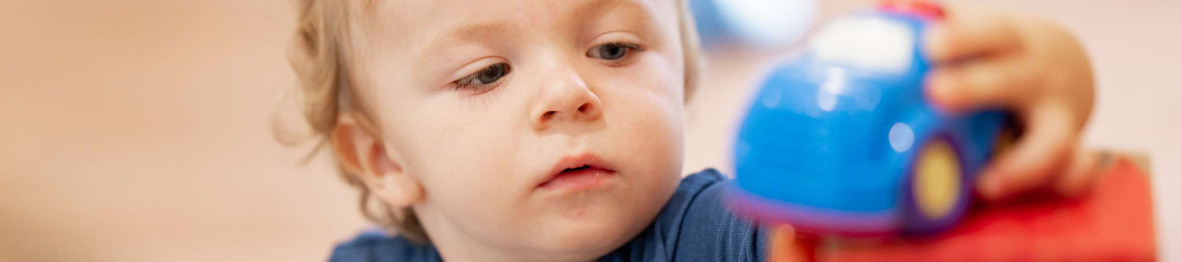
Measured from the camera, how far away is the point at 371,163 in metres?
0.81

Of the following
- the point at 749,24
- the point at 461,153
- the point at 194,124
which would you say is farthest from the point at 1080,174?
the point at 194,124

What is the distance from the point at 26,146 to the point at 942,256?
50.9 inches

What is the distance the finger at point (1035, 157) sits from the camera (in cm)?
40

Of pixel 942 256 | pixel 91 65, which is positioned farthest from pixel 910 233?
pixel 91 65

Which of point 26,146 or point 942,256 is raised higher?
point 26,146

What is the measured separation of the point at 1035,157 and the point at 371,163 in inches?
20.1

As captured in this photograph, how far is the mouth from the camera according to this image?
0.63 m

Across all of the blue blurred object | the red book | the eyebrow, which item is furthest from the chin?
the blue blurred object

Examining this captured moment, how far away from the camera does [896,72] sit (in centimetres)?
41

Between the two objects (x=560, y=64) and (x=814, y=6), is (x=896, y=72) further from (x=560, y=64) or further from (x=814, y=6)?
(x=814, y=6)

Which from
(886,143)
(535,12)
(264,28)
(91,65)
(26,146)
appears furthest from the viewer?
(264,28)

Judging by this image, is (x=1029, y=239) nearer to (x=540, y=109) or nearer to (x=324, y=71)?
(x=540, y=109)

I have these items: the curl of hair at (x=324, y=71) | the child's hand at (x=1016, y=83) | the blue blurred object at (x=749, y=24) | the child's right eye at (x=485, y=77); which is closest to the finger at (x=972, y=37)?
the child's hand at (x=1016, y=83)

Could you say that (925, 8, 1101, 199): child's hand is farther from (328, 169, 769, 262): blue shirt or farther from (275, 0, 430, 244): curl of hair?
(275, 0, 430, 244): curl of hair
